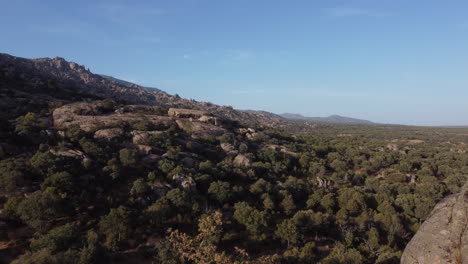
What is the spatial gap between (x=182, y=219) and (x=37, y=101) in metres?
54.1

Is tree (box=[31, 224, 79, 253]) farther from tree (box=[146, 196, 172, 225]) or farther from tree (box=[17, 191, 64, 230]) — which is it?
tree (box=[146, 196, 172, 225])

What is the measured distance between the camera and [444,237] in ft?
29.9

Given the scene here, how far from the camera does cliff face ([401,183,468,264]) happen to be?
28.2 ft

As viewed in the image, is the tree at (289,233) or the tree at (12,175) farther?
the tree at (12,175)

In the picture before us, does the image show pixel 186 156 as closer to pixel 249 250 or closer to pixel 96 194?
pixel 96 194

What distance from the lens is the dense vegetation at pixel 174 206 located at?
2014cm

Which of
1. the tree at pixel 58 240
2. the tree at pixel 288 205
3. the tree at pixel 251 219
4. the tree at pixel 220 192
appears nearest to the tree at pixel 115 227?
the tree at pixel 58 240

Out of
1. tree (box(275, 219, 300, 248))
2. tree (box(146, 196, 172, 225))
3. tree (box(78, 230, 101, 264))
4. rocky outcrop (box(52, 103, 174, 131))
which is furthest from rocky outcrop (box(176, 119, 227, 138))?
tree (box(78, 230, 101, 264))

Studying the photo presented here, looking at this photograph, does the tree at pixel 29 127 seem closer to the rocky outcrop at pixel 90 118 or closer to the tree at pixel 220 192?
the rocky outcrop at pixel 90 118

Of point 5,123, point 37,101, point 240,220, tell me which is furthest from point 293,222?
point 37,101


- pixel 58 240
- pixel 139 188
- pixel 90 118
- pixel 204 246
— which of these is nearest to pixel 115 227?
pixel 58 240

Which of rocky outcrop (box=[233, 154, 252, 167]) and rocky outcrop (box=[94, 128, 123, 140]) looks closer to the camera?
rocky outcrop (box=[94, 128, 123, 140])

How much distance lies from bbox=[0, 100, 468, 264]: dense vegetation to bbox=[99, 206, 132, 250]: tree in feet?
0.29

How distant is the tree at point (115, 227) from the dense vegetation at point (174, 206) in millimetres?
A: 89
